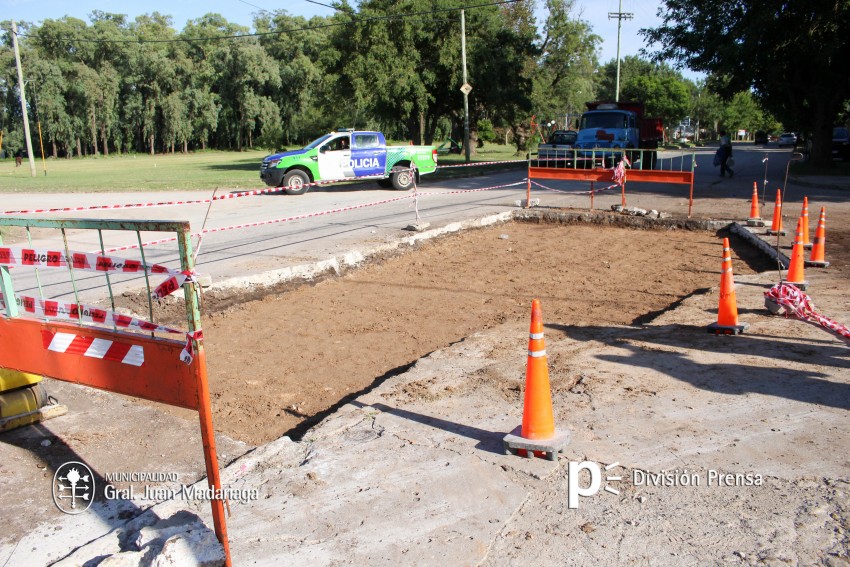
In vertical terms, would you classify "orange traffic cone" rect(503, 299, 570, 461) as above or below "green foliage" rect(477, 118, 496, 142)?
below

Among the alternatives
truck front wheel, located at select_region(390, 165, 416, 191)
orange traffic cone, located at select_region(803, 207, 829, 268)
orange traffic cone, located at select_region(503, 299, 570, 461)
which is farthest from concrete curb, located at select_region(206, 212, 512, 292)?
truck front wheel, located at select_region(390, 165, 416, 191)

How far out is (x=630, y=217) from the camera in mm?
15914

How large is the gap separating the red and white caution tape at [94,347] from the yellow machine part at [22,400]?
3.93 feet

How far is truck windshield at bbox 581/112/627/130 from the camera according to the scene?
91.7 ft

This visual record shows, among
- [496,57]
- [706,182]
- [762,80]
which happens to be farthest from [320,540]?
[496,57]

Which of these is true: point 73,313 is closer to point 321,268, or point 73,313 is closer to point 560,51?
point 321,268

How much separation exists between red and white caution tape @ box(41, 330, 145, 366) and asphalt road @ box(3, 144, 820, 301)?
1396 mm

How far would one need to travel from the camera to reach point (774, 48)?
2459 centimetres

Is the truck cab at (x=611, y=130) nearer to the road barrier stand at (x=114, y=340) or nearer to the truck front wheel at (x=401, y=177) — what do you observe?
the truck front wheel at (x=401, y=177)

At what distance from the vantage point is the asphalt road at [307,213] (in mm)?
10734

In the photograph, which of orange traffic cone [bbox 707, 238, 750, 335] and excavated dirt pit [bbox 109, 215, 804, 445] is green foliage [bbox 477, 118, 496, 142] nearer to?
excavated dirt pit [bbox 109, 215, 804, 445]

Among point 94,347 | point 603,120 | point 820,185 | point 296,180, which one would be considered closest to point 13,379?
point 94,347

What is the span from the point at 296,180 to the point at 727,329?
17011 mm

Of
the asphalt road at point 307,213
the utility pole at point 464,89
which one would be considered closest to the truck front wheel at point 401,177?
the asphalt road at point 307,213
